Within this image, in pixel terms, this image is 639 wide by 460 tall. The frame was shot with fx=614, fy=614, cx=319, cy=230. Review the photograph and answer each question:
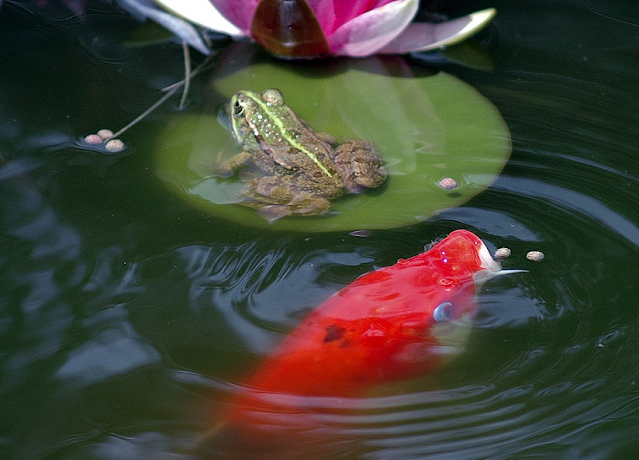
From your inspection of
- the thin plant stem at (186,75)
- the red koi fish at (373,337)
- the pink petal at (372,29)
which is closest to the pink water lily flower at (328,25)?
the pink petal at (372,29)

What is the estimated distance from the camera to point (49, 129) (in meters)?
1.83

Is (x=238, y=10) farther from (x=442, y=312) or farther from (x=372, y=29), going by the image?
(x=442, y=312)

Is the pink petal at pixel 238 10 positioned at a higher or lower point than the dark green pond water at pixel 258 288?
higher

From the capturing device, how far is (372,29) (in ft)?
6.10

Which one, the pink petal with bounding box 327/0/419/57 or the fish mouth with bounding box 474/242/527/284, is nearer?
the fish mouth with bounding box 474/242/527/284

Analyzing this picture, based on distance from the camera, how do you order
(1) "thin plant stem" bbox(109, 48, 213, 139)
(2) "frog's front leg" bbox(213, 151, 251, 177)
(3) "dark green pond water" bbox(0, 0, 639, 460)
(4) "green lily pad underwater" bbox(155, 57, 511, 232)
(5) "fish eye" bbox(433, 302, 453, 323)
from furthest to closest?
(1) "thin plant stem" bbox(109, 48, 213, 139), (2) "frog's front leg" bbox(213, 151, 251, 177), (4) "green lily pad underwater" bbox(155, 57, 511, 232), (5) "fish eye" bbox(433, 302, 453, 323), (3) "dark green pond water" bbox(0, 0, 639, 460)

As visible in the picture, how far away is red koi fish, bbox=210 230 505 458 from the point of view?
123 cm

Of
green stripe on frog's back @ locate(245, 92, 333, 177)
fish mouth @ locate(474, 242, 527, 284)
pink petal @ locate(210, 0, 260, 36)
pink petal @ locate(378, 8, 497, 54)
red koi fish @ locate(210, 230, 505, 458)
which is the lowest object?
red koi fish @ locate(210, 230, 505, 458)

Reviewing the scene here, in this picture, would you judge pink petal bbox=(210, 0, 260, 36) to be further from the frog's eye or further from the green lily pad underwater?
the frog's eye

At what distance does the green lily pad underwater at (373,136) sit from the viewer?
160 cm

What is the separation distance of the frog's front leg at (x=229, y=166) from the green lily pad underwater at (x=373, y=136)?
21 mm

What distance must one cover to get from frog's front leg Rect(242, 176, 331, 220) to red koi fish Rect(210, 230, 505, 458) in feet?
0.98

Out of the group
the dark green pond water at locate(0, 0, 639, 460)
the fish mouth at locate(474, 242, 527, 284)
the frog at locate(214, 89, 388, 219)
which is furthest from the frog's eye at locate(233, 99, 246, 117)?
the fish mouth at locate(474, 242, 527, 284)

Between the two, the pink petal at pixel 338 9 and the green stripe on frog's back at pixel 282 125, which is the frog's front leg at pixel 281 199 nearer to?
the green stripe on frog's back at pixel 282 125
